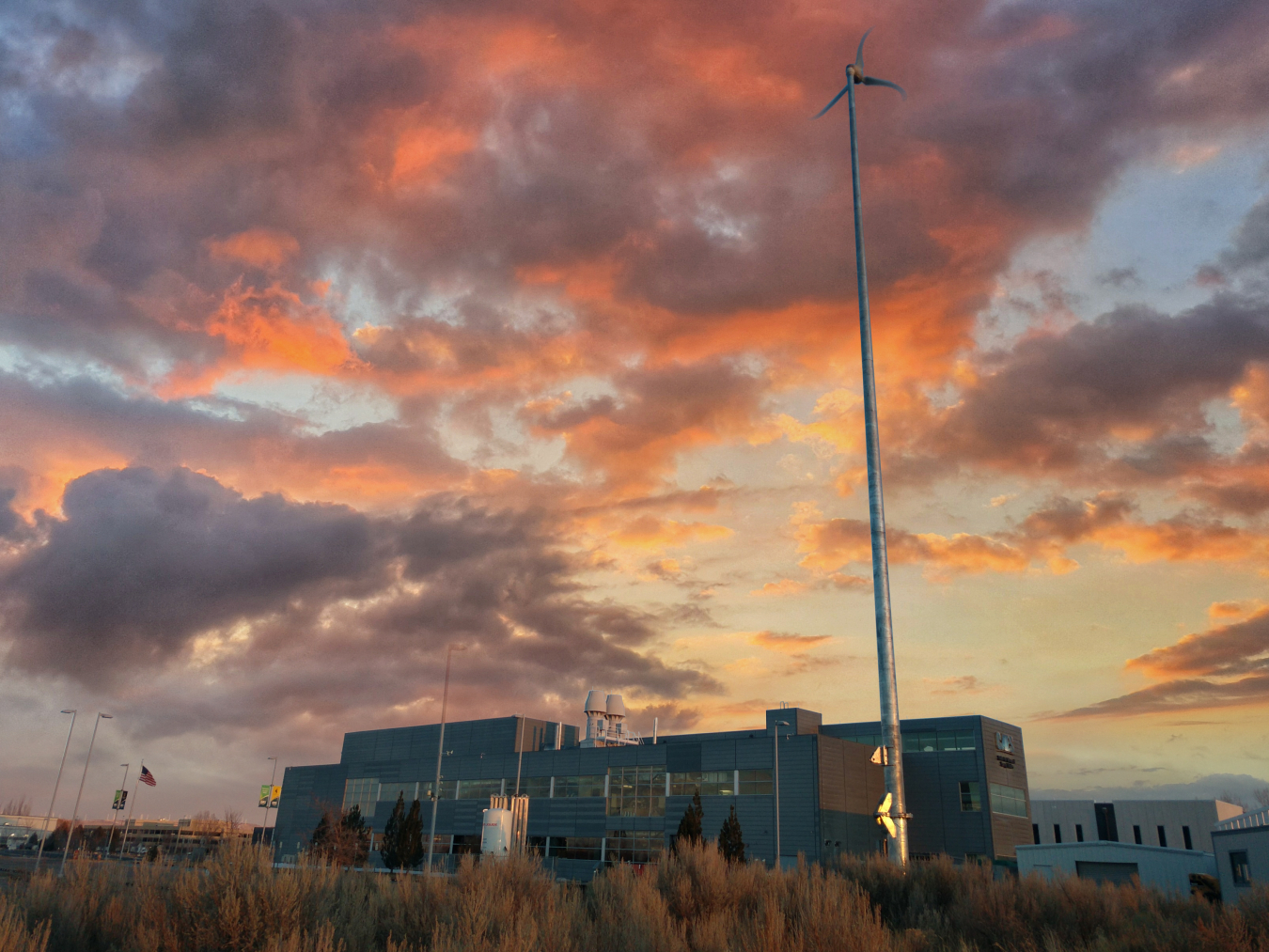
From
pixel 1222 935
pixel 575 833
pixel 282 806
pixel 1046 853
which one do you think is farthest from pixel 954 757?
pixel 282 806

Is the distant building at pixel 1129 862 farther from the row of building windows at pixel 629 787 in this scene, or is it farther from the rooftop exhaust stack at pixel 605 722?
the rooftop exhaust stack at pixel 605 722

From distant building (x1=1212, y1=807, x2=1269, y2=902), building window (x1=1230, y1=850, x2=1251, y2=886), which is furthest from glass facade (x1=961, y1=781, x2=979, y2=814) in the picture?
building window (x1=1230, y1=850, x2=1251, y2=886)

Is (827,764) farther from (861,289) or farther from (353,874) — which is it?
(353,874)

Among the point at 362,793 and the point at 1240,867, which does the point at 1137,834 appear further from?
the point at 362,793

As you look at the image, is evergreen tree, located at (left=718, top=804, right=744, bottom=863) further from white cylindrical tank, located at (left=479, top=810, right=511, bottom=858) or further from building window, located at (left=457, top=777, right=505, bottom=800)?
building window, located at (left=457, top=777, right=505, bottom=800)

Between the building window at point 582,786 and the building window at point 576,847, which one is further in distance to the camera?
the building window at point 582,786

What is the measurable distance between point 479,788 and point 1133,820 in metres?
72.1

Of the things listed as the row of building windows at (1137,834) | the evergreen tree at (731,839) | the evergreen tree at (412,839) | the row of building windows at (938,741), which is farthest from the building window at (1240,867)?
the row of building windows at (1137,834)

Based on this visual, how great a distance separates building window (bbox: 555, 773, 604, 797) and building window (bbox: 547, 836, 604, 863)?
3542 mm

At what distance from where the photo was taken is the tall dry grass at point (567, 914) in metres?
12.3

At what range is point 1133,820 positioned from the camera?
3787 inches

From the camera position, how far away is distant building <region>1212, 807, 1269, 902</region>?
35.5 meters

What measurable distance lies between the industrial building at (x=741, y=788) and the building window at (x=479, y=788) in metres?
0.12

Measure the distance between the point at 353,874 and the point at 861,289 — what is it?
21481 mm
